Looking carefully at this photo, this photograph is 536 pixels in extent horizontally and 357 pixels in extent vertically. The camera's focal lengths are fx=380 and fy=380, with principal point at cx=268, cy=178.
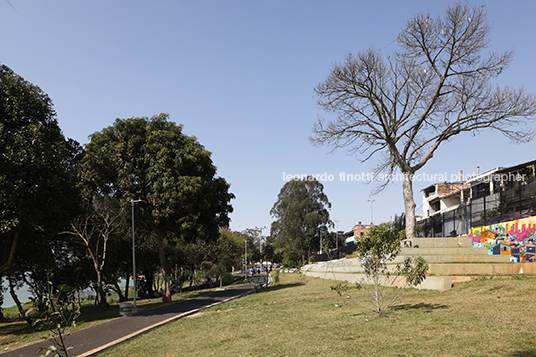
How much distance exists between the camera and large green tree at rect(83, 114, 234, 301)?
25047mm

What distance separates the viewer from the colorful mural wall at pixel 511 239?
1680 cm

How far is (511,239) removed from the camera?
18.1 m

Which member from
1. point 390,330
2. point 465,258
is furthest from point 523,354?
point 465,258

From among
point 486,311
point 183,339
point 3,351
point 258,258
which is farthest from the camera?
point 258,258

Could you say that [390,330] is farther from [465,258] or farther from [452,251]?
[452,251]

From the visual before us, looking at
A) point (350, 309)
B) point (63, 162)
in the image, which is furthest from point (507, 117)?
point (63, 162)

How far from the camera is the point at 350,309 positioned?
39.4ft

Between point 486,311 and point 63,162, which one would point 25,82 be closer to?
point 63,162

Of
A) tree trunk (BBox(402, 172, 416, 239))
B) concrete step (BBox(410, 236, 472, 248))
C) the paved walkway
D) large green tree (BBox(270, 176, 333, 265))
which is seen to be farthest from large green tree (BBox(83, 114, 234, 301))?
large green tree (BBox(270, 176, 333, 265))

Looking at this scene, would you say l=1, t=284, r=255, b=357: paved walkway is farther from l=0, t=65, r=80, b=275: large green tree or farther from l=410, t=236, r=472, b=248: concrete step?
l=410, t=236, r=472, b=248: concrete step

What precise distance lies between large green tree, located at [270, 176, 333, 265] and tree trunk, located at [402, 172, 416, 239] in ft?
150

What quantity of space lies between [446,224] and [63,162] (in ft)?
78.9

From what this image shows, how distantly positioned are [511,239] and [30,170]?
73.1 ft

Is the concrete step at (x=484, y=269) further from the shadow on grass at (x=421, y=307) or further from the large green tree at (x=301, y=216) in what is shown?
the large green tree at (x=301, y=216)
